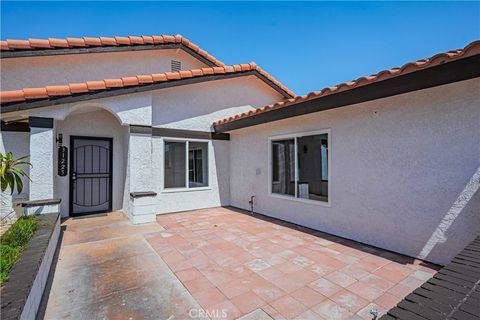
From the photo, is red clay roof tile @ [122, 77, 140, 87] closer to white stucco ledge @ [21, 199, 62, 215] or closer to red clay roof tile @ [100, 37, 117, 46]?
red clay roof tile @ [100, 37, 117, 46]

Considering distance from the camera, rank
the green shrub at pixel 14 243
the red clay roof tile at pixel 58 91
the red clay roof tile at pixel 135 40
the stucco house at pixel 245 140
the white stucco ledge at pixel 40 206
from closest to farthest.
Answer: the green shrub at pixel 14 243, the stucco house at pixel 245 140, the white stucco ledge at pixel 40 206, the red clay roof tile at pixel 58 91, the red clay roof tile at pixel 135 40

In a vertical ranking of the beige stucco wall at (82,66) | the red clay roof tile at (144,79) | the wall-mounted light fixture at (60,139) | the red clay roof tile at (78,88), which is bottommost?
the wall-mounted light fixture at (60,139)

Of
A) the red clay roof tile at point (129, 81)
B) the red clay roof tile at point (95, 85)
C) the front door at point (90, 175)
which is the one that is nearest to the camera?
the red clay roof tile at point (95, 85)

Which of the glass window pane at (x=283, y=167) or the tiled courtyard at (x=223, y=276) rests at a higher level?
the glass window pane at (x=283, y=167)

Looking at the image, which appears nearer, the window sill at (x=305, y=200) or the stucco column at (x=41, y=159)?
the stucco column at (x=41, y=159)

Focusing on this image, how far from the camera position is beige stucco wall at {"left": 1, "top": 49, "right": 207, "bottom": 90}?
8312 mm

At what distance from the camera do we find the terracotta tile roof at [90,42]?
7845 millimetres

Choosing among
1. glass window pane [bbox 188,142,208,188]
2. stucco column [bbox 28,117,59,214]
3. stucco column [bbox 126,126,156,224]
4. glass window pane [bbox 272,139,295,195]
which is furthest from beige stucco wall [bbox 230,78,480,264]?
stucco column [bbox 28,117,59,214]

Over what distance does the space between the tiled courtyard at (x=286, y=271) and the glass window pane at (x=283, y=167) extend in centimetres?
179

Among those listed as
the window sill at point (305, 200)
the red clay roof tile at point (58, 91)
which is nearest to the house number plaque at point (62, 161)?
the red clay roof tile at point (58, 91)

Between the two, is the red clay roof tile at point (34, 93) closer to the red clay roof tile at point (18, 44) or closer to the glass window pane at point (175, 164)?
the red clay roof tile at point (18, 44)

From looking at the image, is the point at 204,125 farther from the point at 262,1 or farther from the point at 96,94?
the point at 262,1

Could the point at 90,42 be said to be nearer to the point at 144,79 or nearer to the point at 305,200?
the point at 144,79

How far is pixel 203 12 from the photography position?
9.63m
